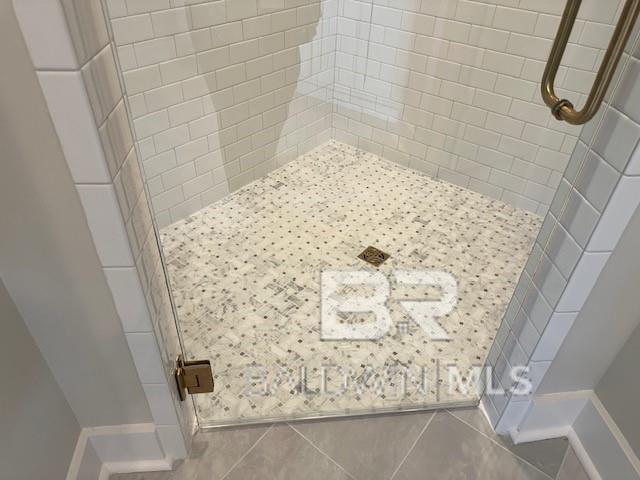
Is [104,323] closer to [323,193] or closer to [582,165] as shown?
[582,165]

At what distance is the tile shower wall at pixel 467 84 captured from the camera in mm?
1869

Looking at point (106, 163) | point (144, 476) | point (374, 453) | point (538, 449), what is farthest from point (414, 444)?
point (106, 163)

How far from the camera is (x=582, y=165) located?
37.0 inches

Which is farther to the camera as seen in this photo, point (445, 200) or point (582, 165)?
point (445, 200)

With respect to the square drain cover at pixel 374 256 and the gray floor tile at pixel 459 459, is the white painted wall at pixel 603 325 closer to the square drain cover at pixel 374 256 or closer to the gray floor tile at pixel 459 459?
the gray floor tile at pixel 459 459

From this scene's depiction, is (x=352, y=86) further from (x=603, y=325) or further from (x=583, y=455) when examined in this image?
(x=583, y=455)

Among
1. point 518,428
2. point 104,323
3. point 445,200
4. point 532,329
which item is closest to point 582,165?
point 532,329

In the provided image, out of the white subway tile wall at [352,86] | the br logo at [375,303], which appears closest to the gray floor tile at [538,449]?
the br logo at [375,303]

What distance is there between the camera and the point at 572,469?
1.28 metres

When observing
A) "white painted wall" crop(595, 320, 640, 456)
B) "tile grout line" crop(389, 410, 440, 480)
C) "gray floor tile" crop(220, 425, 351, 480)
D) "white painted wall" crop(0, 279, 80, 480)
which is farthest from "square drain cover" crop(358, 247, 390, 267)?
"white painted wall" crop(0, 279, 80, 480)

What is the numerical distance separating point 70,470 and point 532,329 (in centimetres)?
110

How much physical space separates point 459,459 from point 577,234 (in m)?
0.71

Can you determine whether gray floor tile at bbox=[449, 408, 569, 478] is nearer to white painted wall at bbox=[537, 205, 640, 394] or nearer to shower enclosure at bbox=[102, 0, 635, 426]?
shower enclosure at bbox=[102, 0, 635, 426]

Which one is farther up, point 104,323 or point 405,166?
point 104,323
